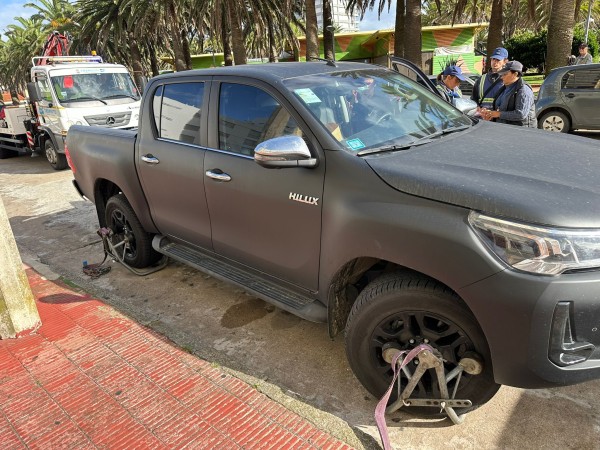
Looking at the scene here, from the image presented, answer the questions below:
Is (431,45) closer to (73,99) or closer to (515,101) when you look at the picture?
(73,99)

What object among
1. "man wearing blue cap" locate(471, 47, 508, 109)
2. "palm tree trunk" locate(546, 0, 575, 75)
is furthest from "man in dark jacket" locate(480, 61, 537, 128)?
"palm tree trunk" locate(546, 0, 575, 75)

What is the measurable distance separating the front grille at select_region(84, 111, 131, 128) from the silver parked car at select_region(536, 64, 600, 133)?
903 centimetres

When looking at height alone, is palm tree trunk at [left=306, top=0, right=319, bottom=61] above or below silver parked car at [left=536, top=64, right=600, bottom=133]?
above

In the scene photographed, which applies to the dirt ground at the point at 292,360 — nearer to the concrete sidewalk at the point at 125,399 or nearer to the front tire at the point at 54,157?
the concrete sidewalk at the point at 125,399

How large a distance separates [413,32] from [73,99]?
35.7 ft

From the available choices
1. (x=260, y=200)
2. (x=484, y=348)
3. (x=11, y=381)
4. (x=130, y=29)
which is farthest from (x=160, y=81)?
(x=130, y=29)

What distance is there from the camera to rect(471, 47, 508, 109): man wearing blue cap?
5562 millimetres

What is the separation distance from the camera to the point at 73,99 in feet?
A: 34.9

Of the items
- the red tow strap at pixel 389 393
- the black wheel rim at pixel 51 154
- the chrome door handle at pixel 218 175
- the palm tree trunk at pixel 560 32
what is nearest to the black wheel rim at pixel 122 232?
the chrome door handle at pixel 218 175

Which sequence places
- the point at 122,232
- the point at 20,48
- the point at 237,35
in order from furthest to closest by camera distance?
the point at 20,48 < the point at 237,35 < the point at 122,232

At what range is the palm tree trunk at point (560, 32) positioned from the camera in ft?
36.7

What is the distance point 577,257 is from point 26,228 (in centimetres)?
698

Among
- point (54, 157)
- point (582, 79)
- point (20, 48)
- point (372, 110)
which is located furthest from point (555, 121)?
point (20, 48)

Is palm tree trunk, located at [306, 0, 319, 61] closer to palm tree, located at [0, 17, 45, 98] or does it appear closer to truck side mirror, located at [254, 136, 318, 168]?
truck side mirror, located at [254, 136, 318, 168]
